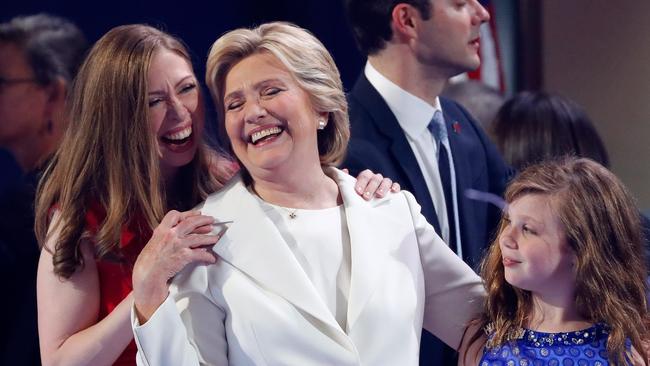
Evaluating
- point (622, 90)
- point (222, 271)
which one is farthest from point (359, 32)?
point (222, 271)

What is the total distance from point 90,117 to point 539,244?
31.9 inches

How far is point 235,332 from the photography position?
162 centimetres

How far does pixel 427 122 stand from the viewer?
2250mm

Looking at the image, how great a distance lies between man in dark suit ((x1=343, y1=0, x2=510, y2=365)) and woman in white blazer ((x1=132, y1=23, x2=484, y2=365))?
0.36m

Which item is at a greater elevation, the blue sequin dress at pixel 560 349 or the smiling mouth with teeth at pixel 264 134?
the smiling mouth with teeth at pixel 264 134

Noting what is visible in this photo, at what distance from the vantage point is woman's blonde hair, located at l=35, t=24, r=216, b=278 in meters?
1.78

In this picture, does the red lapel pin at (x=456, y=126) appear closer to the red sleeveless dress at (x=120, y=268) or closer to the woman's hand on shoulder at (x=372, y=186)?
the woman's hand on shoulder at (x=372, y=186)

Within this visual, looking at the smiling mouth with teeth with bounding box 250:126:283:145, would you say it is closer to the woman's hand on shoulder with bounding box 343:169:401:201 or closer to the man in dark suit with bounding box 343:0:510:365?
the woman's hand on shoulder with bounding box 343:169:401:201

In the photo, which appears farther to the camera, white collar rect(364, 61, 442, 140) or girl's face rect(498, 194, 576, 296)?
white collar rect(364, 61, 442, 140)

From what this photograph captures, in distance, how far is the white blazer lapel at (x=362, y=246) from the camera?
1.67 m

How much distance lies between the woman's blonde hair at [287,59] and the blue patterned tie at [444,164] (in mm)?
513

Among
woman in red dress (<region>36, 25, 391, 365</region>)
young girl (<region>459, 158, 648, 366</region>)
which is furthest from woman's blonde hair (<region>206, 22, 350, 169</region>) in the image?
young girl (<region>459, 158, 648, 366</region>)

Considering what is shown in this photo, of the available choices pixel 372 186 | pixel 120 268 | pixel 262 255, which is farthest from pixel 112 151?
pixel 372 186

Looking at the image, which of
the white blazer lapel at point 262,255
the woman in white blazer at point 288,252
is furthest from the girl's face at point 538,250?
the white blazer lapel at point 262,255
